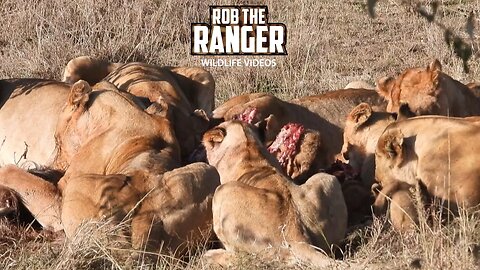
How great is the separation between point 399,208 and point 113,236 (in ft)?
5.19

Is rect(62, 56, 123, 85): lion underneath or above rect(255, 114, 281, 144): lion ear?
underneath

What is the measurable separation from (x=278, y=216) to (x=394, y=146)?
1100mm

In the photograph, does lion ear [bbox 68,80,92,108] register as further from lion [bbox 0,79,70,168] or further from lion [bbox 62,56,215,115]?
lion [bbox 62,56,215,115]

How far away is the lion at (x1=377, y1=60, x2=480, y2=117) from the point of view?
25.7ft

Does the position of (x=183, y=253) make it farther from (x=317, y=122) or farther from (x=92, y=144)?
(x=317, y=122)

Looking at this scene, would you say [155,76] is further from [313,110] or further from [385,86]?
[385,86]

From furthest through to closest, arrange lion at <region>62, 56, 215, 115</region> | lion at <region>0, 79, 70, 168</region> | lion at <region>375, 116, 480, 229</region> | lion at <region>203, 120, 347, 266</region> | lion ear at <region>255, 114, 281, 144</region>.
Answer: lion at <region>62, 56, 215, 115</region> < lion at <region>0, 79, 70, 168</region> < lion ear at <region>255, 114, 281, 144</region> < lion at <region>375, 116, 480, 229</region> < lion at <region>203, 120, 347, 266</region>

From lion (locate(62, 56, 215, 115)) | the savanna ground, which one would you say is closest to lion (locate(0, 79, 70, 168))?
lion (locate(62, 56, 215, 115))

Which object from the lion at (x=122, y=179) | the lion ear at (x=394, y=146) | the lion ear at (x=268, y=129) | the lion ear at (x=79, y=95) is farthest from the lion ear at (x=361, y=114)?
the lion ear at (x=79, y=95)

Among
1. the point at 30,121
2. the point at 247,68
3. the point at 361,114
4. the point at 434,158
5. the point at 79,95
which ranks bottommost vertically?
the point at 247,68

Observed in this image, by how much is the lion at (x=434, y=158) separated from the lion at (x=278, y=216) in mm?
529

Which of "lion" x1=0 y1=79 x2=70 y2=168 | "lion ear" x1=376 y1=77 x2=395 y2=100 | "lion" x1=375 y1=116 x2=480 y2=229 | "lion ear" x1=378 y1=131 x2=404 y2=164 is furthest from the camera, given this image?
"lion ear" x1=376 y1=77 x2=395 y2=100

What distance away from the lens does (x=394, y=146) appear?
6.64m

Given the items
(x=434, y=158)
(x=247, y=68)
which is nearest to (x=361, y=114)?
(x=434, y=158)
